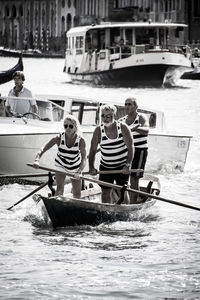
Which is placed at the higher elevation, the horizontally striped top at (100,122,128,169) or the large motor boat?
the horizontally striped top at (100,122,128,169)

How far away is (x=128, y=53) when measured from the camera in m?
41.8

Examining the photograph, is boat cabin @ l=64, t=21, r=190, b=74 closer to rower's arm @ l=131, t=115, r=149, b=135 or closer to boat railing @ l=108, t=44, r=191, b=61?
boat railing @ l=108, t=44, r=191, b=61

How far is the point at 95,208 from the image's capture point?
11.4 meters

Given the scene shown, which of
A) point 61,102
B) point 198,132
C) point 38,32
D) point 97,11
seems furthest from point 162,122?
point 38,32

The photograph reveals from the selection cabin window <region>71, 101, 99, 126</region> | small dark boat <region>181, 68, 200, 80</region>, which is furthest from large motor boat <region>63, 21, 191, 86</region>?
cabin window <region>71, 101, 99, 126</region>

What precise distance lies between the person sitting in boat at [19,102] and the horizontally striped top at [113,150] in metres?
3.04

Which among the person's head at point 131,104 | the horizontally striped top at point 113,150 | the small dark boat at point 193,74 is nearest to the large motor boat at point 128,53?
the small dark boat at point 193,74

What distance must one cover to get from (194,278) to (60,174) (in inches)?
89.8

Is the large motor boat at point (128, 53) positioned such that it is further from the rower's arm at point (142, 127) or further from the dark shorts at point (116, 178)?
the dark shorts at point (116, 178)

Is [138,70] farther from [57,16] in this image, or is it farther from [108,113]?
[57,16]

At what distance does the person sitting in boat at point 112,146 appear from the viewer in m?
11.1

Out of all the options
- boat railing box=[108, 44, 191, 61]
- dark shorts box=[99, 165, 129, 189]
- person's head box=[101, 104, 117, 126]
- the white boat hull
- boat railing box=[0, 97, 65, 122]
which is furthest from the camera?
the white boat hull

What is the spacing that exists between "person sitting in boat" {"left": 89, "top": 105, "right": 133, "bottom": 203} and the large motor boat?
2996cm

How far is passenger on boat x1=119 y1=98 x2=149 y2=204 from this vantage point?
38.3 ft
